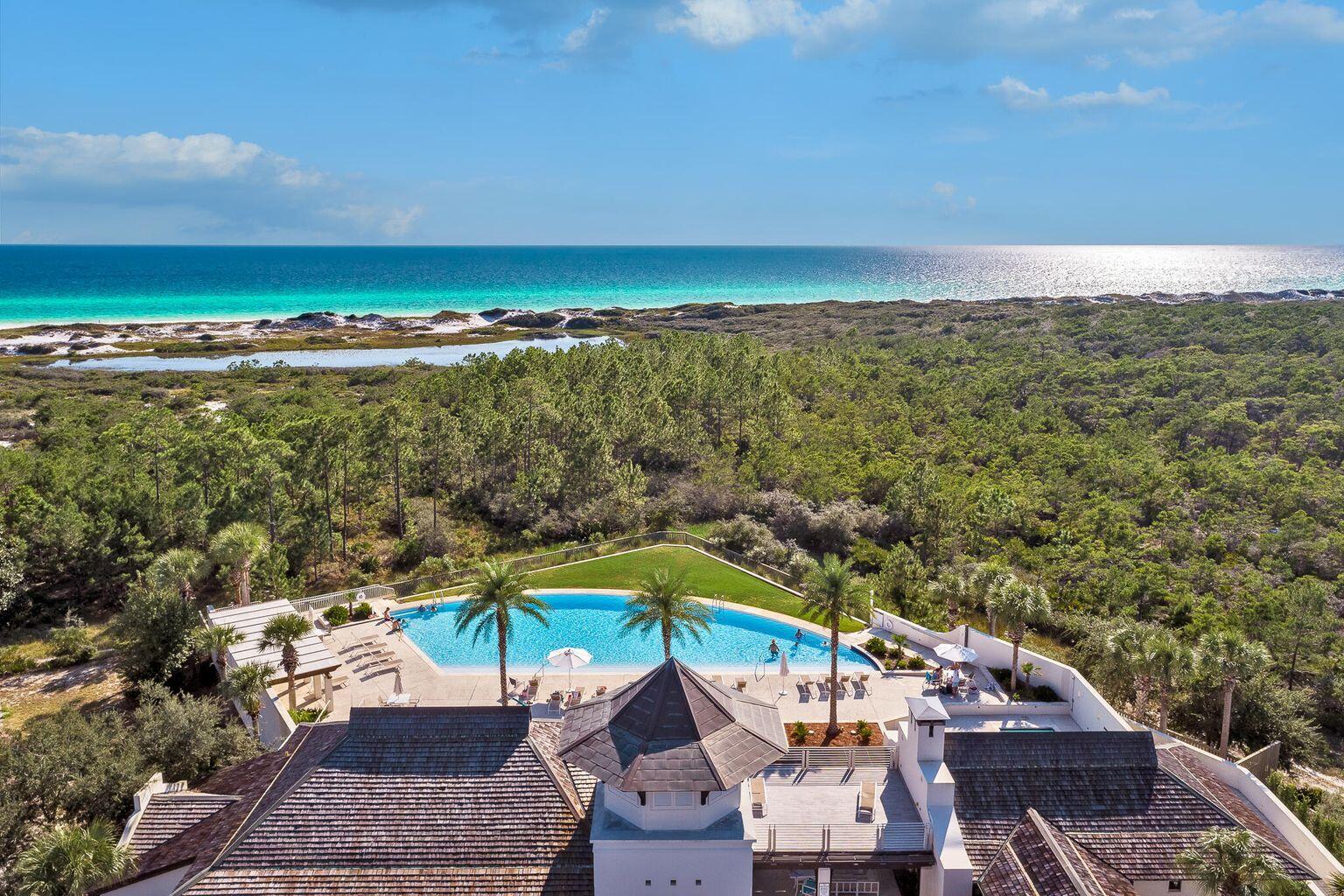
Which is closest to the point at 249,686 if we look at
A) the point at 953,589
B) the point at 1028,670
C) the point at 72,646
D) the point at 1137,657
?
the point at 72,646

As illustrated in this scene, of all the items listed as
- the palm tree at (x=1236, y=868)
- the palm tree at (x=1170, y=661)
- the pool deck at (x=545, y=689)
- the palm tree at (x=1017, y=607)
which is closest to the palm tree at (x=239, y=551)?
the pool deck at (x=545, y=689)

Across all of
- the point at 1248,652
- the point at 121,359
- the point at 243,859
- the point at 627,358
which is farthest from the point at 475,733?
the point at 121,359

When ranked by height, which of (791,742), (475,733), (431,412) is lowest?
(791,742)

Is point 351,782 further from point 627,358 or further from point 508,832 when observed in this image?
point 627,358

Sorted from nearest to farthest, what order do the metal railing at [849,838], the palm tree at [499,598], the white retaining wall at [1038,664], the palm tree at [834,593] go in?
the metal railing at [849,838] → the palm tree at [499,598] → the palm tree at [834,593] → the white retaining wall at [1038,664]

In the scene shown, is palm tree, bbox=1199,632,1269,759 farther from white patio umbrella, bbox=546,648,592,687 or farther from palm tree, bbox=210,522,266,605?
palm tree, bbox=210,522,266,605

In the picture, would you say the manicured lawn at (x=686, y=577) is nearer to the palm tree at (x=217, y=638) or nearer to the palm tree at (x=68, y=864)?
the palm tree at (x=217, y=638)
